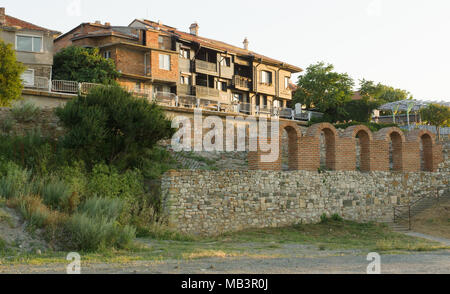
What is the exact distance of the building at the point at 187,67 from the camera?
41.3 metres

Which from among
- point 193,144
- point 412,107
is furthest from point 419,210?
point 412,107

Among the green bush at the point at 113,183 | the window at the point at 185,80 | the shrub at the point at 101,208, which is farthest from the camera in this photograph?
the window at the point at 185,80

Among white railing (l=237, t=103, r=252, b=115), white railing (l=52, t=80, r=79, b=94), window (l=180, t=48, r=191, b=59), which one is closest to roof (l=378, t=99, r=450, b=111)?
white railing (l=237, t=103, r=252, b=115)

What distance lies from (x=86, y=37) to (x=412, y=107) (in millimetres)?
29376

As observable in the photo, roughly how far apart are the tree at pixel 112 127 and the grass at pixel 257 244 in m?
4.03

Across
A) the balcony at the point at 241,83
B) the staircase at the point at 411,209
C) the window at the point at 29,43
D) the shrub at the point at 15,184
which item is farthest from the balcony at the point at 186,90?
the shrub at the point at 15,184

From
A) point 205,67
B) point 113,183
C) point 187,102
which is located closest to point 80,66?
point 187,102

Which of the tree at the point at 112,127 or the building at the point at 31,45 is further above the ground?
the building at the point at 31,45

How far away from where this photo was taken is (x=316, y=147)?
2089 centimetres

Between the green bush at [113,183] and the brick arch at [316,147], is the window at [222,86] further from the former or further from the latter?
the green bush at [113,183]

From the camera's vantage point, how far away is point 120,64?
4100 centimetres

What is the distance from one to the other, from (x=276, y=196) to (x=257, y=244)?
4.38m

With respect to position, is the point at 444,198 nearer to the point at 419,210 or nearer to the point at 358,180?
the point at 419,210

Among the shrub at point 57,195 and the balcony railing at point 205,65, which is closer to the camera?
the shrub at point 57,195
